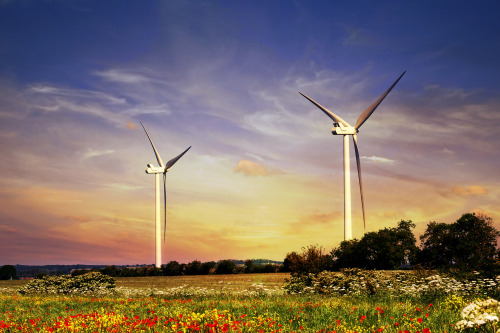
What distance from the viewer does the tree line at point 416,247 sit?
52.5 metres

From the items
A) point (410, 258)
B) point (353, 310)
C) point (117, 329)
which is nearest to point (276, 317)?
point (353, 310)

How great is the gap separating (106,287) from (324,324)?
26.4m

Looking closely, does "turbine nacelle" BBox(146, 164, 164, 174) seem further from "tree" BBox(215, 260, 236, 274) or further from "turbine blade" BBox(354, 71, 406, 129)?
"turbine blade" BBox(354, 71, 406, 129)

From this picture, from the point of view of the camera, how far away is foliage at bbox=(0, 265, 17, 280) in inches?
2653

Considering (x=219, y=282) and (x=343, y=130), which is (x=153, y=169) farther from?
(x=219, y=282)

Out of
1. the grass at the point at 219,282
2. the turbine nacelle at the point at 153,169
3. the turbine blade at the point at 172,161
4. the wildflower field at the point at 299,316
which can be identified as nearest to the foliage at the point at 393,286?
the wildflower field at the point at 299,316

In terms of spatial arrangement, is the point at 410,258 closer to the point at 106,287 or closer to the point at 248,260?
the point at 248,260

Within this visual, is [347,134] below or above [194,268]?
above

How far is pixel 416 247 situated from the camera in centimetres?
5756

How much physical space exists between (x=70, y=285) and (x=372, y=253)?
3562 centimetres

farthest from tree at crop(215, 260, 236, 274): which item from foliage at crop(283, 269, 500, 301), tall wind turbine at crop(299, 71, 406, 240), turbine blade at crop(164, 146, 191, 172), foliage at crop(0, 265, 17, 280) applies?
foliage at crop(0, 265, 17, 280)

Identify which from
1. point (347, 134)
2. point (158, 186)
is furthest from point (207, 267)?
point (347, 134)

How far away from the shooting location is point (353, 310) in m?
13.4

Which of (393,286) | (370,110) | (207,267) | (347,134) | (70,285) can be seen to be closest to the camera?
(393,286)
